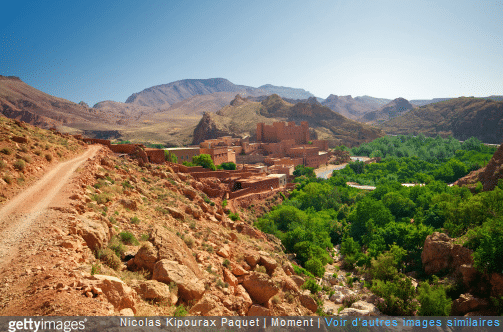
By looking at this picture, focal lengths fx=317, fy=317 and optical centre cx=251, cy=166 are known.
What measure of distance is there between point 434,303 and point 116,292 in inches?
592

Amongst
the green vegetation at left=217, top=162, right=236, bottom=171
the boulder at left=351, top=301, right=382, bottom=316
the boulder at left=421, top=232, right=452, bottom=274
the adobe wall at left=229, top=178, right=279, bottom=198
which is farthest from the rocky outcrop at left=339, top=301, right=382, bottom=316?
the green vegetation at left=217, top=162, right=236, bottom=171

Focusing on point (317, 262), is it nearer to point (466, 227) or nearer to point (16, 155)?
point (466, 227)

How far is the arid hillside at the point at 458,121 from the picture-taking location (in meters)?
98.8

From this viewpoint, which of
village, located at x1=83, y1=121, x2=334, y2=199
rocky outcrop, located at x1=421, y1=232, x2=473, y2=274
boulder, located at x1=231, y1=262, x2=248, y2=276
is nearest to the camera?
boulder, located at x1=231, y1=262, x2=248, y2=276

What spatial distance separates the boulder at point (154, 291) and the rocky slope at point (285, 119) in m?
83.0

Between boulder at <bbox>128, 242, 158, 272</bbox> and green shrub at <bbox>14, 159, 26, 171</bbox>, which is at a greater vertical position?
green shrub at <bbox>14, 159, 26, 171</bbox>

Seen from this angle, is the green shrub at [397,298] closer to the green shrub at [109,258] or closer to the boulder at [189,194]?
the boulder at [189,194]

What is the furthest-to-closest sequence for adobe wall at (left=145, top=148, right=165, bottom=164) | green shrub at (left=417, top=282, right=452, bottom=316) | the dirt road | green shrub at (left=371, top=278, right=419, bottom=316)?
adobe wall at (left=145, top=148, right=165, bottom=164) → green shrub at (left=371, top=278, right=419, bottom=316) → green shrub at (left=417, top=282, right=452, bottom=316) → the dirt road

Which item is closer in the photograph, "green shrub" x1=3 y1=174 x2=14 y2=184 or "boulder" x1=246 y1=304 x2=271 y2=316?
"boulder" x1=246 y1=304 x2=271 y2=316

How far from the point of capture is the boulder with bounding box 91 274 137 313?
5625mm

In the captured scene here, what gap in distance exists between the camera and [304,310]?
11.1 m

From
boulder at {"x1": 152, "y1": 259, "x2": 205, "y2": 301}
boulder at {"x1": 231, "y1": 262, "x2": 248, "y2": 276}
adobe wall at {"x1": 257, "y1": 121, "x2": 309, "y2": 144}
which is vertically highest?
adobe wall at {"x1": 257, "y1": 121, "x2": 309, "y2": 144}

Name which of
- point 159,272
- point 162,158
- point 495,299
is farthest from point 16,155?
point 495,299

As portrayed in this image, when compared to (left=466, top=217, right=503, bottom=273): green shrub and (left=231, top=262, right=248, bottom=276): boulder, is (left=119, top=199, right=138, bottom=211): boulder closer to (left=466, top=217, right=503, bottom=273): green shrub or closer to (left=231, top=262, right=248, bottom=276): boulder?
(left=231, top=262, right=248, bottom=276): boulder
